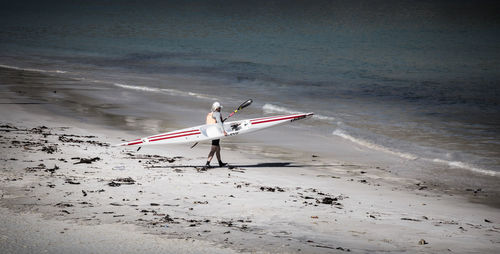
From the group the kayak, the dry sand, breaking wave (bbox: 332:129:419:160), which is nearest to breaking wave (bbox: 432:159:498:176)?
breaking wave (bbox: 332:129:419:160)

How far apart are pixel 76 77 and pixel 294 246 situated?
30357 mm

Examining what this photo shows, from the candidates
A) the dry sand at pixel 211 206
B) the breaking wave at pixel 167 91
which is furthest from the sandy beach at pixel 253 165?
the breaking wave at pixel 167 91

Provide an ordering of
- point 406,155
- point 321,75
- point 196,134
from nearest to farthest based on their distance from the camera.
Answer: point 196,134, point 406,155, point 321,75

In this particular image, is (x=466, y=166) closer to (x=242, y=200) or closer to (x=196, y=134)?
(x=196, y=134)

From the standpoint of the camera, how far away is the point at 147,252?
23.7 feet

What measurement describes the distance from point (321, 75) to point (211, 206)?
37.0 m

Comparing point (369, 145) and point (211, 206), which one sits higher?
point (369, 145)

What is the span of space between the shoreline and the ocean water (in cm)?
365

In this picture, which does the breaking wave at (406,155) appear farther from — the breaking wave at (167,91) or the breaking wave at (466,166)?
the breaking wave at (167,91)

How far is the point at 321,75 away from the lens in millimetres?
45938

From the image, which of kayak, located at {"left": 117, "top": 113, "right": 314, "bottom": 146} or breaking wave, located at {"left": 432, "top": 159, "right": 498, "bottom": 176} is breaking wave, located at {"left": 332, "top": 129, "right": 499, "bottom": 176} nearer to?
breaking wave, located at {"left": 432, "top": 159, "right": 498, "bottom": 176}

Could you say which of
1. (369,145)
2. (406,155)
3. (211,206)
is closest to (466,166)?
(406,155)

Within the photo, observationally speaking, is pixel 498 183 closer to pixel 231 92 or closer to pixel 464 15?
pixel 231 92

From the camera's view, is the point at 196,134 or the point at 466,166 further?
the point at 466,166
